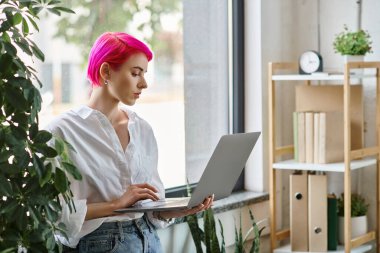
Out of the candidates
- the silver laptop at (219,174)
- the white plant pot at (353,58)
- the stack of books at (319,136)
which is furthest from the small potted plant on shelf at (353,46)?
the silver laptop at (219,174)

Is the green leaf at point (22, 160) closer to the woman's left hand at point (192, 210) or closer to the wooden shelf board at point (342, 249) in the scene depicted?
the woman's left hand at point (192, 210)

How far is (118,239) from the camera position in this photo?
252cm

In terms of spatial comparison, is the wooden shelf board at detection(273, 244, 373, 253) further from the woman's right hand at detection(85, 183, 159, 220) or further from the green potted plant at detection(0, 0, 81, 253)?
the green potted plant at detection(0, 0, 81, 253)

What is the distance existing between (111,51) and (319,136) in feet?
5.10

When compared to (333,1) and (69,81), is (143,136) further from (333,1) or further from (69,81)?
(333,1)

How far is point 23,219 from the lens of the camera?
195 centimetres

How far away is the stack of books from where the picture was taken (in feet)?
12.5

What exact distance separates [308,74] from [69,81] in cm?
132

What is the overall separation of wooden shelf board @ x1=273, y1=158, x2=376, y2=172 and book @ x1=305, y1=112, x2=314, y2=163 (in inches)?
1.7

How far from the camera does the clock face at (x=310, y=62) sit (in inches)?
153

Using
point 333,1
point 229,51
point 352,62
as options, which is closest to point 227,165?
point 352,62

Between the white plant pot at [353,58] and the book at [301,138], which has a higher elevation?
the white plant pot at [353,58]

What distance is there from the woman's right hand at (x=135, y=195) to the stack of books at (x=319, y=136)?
1451mm


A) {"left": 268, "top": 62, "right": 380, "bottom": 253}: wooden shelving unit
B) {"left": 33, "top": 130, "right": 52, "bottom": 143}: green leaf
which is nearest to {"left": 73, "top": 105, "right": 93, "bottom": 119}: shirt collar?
{"left": 33, "top": 130, "right": 52, "bottom": 143}: green leaf
